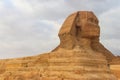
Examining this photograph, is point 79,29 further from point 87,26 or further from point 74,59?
point 74,59

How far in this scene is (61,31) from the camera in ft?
94.6

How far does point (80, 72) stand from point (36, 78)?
4.55 metres

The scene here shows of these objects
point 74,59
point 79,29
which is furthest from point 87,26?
point 74,59

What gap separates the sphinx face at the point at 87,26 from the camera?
27859 mm

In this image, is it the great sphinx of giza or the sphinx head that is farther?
the sphinx head

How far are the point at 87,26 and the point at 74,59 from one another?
3.38 metres

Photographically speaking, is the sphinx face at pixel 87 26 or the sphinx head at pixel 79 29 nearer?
the sphinx head at pixel 79 29

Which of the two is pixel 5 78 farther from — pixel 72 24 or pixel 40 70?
pixel 72 24

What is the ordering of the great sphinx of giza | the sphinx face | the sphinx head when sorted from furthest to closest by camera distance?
1. the sphinx face
2. the sphinx head
3. the great sphinx of giza

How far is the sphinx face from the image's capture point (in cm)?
2786

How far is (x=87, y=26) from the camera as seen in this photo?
27.9 meters

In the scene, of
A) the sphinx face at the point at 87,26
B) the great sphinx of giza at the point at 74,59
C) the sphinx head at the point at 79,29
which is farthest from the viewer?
the sphinx face at the point at 87,26

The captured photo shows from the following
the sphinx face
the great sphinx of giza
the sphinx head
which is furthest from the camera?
the sphinx face

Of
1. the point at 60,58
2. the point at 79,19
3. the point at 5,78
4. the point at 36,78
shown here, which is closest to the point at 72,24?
the point at 79,19
